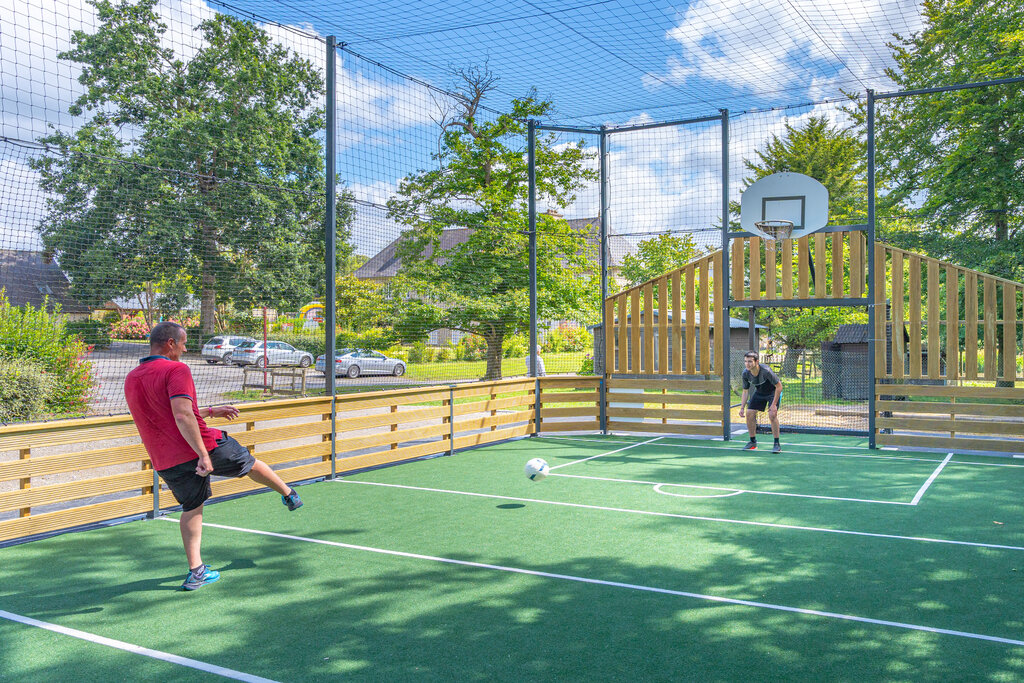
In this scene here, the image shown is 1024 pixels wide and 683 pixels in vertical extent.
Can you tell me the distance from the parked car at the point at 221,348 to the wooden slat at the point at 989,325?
67.0 ft

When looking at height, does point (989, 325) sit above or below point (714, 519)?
above

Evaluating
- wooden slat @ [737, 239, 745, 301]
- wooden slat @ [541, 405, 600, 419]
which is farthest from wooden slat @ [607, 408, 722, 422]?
wooden slat @ [737, 239, 745, 301]

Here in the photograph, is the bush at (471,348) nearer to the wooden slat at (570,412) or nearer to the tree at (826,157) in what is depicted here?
the wooden slat at (570,412)

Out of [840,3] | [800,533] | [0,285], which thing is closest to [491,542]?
[800,533]

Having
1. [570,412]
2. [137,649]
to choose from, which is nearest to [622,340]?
[570,412]

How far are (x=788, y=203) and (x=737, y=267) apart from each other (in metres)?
1.38

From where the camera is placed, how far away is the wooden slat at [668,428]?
12969mm

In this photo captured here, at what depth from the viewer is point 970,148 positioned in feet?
58.0

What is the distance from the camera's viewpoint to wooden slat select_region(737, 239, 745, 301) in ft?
41.6

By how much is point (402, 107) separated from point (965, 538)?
890cm

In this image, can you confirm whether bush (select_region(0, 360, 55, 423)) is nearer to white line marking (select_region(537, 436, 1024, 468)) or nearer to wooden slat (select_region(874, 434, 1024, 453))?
white line marking (select_region(537, 436, 1024, 468))

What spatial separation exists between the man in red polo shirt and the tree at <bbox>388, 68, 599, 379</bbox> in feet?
18.9

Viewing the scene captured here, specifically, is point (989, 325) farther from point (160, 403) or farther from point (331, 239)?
point (160, 403)

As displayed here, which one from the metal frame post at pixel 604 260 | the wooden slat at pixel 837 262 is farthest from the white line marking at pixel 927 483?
the metal frame post at pixel 604 260
